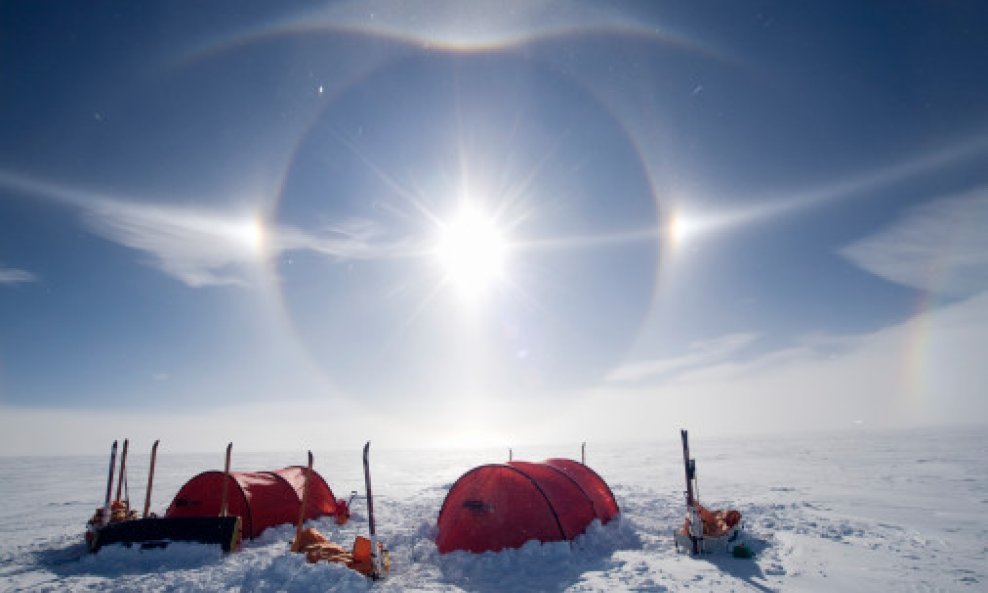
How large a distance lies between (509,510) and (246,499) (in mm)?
8690

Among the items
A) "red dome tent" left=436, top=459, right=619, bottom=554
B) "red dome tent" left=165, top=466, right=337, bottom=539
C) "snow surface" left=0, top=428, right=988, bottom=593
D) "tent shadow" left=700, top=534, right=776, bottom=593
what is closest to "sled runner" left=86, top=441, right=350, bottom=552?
"red dome tent" left=165, top=466, right=337, bottom=539

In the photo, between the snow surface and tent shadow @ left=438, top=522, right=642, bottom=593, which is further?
tent shadow @ left=438, top=522, right=642, bottom=593

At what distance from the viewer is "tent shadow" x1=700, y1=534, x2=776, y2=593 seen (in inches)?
381

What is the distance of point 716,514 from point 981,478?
22865mm

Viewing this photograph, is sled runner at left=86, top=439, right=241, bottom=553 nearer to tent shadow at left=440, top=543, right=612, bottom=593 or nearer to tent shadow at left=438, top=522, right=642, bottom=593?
tent shadow at left=438, top=522, right=642, bottom=593

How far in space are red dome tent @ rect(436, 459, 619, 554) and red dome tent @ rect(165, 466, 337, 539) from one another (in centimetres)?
475

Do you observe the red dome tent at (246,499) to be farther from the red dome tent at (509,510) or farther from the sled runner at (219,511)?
the red dome tent at (509,510)

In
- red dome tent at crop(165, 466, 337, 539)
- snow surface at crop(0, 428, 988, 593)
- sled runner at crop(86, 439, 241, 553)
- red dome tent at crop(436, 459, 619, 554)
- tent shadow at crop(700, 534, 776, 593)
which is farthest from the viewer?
red dome tent at crop(165, 466, 337, 539)

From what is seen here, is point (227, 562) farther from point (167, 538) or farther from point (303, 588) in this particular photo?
point (303, 588)

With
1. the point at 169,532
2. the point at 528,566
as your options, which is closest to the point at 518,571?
the point at 528,566

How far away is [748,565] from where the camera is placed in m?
10.9

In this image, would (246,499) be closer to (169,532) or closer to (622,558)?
(169,532)

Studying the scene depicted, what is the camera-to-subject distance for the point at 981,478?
25.5 metres

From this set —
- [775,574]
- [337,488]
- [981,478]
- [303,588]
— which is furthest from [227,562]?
[981,478]
